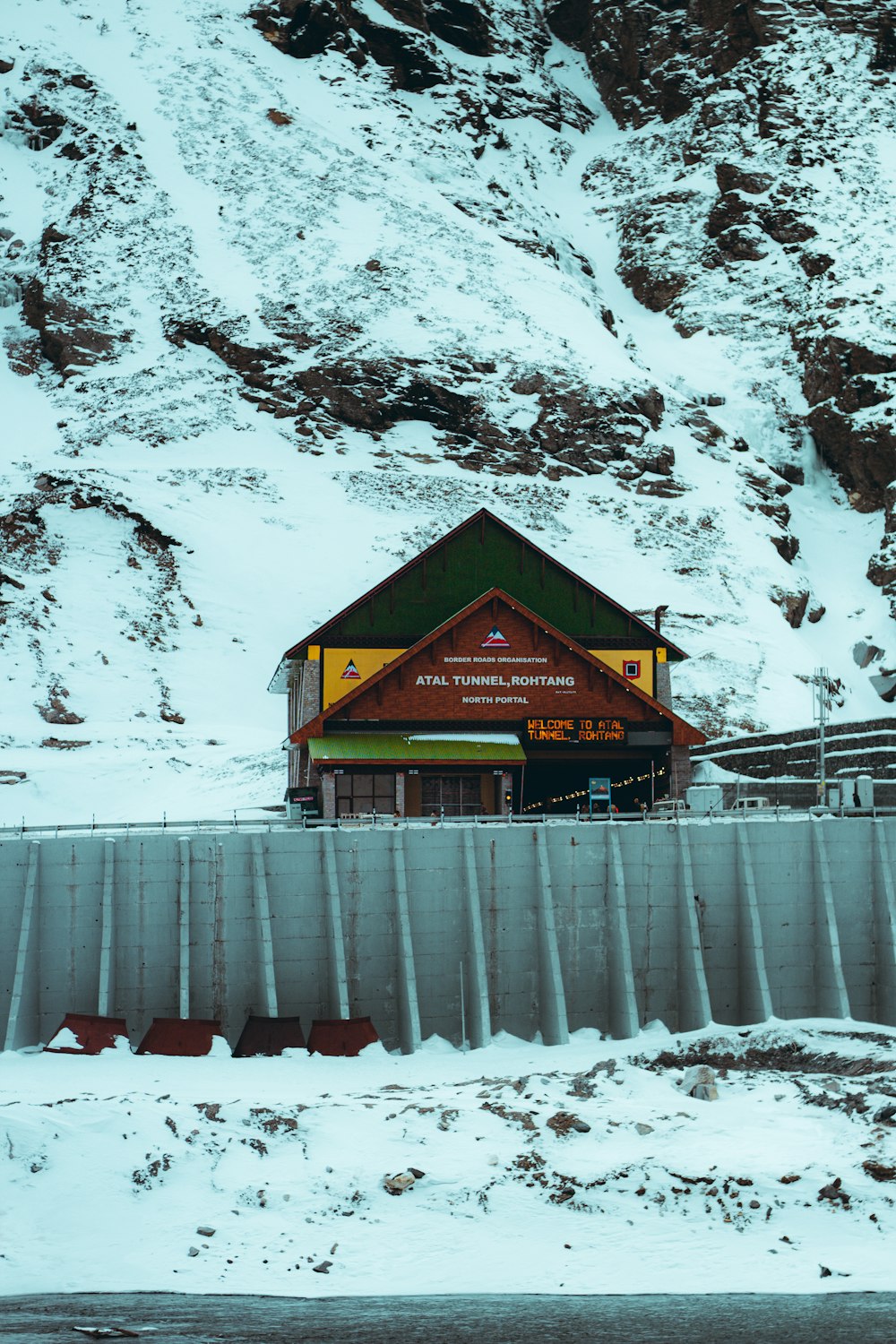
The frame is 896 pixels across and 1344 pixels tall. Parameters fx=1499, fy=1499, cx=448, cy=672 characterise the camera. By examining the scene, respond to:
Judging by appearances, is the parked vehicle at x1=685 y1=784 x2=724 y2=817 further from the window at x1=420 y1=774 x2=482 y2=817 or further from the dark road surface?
the dark road surface

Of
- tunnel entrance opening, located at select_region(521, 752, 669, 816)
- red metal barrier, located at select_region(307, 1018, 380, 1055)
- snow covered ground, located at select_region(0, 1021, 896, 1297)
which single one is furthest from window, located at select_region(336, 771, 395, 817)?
snow covered ground, located at select_region(0, 1021, 896, 1297)

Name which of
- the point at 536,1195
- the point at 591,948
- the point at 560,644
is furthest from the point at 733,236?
the point at 536,1195

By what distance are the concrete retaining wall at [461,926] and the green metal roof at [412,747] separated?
1240 centimetres

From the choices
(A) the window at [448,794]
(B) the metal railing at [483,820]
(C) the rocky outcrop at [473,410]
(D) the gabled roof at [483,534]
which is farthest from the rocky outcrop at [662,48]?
(B) the metal railing at [483,820]

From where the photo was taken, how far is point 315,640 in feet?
156

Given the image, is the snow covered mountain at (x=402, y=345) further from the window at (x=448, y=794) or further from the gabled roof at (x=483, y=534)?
the window at (x=448, y=794)

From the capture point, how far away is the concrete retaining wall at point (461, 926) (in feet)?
97.1

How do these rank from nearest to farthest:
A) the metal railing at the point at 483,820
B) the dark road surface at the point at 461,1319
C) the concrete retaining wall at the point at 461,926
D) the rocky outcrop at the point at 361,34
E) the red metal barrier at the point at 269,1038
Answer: the dark road surface at the point at 461,1319 < the red metal barrier at the point at 269,1038 < the concrete retaining wall at the point at 461,926 < the metal railing at the point at 483,820 < the rocky outcrop at the point at 361,34

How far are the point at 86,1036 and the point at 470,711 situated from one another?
64.1 feet

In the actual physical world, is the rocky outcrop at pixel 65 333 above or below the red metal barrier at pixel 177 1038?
above

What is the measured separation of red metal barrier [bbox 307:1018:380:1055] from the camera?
29094 millimetres

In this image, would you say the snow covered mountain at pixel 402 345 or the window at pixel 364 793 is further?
the snow covered mountain at pixel 402 345

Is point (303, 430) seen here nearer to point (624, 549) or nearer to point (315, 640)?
point (624, 549)

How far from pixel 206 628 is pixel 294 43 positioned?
96.4 metres
